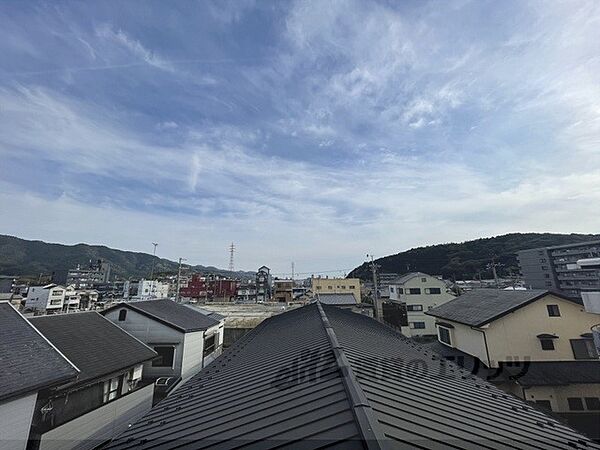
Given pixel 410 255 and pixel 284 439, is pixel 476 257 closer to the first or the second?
pixel 410 255

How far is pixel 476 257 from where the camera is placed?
8912cm

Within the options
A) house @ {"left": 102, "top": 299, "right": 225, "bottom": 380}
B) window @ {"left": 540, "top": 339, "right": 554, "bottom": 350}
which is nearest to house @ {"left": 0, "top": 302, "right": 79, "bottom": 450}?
house @ {"left": 102, "top": 299, "right": 225, "bottom": 380}

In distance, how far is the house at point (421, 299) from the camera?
29938 millimetres

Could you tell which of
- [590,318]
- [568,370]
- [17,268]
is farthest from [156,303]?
[17,268]

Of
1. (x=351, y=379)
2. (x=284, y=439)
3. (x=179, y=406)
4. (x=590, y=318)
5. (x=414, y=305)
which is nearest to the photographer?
(x=284, y=439)

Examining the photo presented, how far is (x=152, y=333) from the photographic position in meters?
15.8

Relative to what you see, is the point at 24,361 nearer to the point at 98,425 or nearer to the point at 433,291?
the point at 98,425

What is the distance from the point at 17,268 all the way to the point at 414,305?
145 metres

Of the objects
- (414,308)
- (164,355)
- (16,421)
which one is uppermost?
(414,308)

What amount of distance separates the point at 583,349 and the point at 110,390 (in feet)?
72.4

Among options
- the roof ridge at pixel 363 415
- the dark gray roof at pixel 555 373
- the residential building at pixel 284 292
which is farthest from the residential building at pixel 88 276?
the roof ridge at pixel 363 415

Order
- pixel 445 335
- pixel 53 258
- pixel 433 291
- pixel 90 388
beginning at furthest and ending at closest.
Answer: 1. pixel 53 258
2. pixel 433 291
3. pixel 445 335
4. pixel 90 388

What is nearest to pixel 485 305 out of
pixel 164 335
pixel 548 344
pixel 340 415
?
pixel 548 344

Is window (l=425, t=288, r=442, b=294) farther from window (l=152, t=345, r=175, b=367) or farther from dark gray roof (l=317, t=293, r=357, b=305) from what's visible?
window (l=152, t=345, r=175, b=367)
